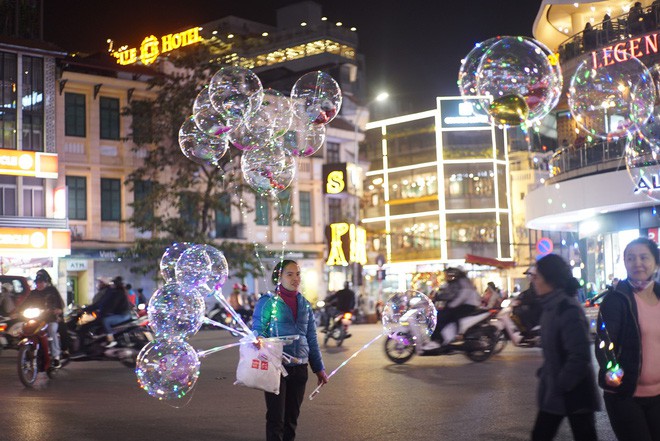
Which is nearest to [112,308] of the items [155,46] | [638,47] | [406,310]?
[406,310]

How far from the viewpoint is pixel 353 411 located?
10.2 m

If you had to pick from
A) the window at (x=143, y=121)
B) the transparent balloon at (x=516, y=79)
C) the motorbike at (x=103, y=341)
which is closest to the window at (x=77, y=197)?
the window at (x=143, y=121)

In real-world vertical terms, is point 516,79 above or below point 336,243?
above

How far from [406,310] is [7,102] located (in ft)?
94.6

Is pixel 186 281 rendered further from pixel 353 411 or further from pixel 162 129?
pixel 162 129

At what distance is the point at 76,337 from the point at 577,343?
1150 centimetres

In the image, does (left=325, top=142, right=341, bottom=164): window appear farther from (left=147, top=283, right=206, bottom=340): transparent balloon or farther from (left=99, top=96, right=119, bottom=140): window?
(left=147, top=283, right=206, bottom=340): transparent balloon

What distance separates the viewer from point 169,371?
26.7 feet

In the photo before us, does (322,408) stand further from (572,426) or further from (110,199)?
(110,199)

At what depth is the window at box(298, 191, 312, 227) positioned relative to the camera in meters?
45.7

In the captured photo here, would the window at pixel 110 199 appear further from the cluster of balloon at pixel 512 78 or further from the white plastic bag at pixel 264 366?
the white plastic bag at pixel 264 366

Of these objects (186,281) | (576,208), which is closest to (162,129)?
(576,208)

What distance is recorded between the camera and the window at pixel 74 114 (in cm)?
3778

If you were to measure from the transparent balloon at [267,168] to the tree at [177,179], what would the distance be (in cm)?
2124
